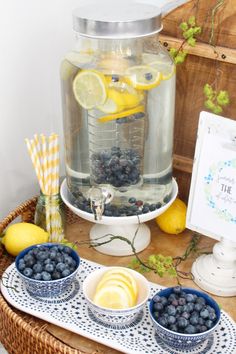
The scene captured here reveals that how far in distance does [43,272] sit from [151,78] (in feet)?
1.23

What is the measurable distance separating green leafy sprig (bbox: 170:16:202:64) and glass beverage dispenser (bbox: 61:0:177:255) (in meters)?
0.04

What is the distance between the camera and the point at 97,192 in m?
0.99

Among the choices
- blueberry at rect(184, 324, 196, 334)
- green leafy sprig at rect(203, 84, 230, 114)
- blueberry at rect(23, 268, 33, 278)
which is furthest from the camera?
green leafy sprig at rect(203, 84, 230, 114)

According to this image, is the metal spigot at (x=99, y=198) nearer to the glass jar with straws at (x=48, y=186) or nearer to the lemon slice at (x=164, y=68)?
the glass jar with straws at (x=48, y=186)

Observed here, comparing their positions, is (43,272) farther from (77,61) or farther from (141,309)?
→ (77,61)

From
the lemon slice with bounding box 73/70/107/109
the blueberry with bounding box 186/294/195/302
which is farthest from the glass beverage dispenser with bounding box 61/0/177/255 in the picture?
the blueberry with bounding box 186/294/195/302

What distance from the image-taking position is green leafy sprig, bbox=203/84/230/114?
1013 mm

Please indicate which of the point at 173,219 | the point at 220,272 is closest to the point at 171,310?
the point at 220,272

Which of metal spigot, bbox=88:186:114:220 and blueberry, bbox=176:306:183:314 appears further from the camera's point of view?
metal spigot, bbox=88:186:114:220

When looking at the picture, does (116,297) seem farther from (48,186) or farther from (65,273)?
(48,186)

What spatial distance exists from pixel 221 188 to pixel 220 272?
6.2 inches

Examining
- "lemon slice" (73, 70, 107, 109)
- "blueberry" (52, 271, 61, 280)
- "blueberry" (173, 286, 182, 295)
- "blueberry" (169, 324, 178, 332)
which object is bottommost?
"blueberry" (52, 271, 61, 280)

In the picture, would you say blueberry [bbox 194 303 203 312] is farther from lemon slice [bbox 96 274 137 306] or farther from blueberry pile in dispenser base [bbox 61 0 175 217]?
blueberry pile in dispenser base [bbox 61 0 175 217]

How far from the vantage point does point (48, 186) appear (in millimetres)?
1062
